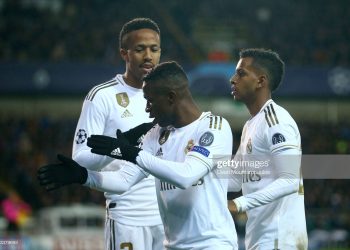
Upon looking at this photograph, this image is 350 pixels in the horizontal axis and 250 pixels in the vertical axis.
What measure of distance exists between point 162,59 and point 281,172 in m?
19.8

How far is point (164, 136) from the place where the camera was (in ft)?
19.0

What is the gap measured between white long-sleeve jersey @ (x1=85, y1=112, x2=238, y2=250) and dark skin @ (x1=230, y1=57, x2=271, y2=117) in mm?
A: 917

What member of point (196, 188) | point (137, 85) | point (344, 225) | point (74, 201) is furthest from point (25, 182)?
point (196, 188)

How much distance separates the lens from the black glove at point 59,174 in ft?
17.8

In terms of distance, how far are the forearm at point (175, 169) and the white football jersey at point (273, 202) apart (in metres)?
0.94

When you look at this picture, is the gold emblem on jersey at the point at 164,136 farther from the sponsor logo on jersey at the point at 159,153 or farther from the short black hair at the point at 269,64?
the short black hair at the point at 269,64

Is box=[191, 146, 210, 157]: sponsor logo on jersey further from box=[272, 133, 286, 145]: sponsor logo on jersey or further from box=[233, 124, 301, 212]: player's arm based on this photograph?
box=[272, 133, 286, 145]: sponsor logo on jersey

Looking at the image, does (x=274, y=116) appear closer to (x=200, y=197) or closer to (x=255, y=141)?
(x=255, y=141)

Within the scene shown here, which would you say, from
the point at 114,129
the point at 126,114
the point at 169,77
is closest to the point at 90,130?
the point at 114,129

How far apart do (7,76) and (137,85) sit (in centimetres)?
1851

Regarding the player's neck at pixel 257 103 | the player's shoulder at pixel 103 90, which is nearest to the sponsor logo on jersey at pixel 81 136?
the player's shoulder at pixel 103 90

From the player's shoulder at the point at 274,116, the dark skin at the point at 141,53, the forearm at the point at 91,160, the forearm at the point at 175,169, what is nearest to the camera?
the forearm at the point at 175,169

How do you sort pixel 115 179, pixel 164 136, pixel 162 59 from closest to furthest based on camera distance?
pixel 164 136, pixel 115 179, pixel 162 59

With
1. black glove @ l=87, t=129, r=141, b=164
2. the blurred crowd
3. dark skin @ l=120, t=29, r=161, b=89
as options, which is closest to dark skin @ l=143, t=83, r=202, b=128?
black glove @ l=87, t=129, r=141, b=164
